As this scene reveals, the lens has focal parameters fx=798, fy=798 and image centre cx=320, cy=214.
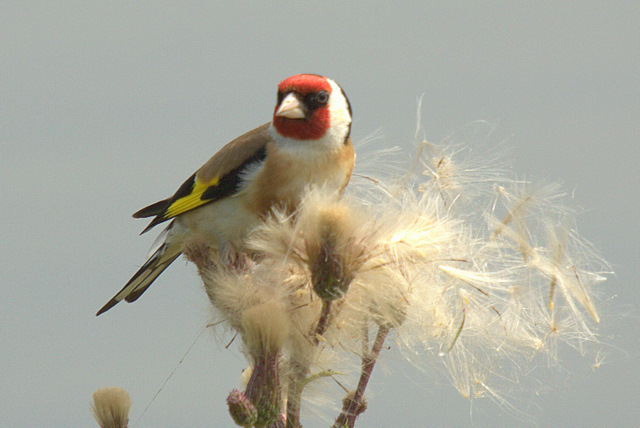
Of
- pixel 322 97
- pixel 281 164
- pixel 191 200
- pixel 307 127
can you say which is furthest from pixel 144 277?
pixel 322 97

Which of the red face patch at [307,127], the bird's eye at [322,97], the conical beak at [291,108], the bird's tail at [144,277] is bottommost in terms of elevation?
the bird's tail at [144,277]

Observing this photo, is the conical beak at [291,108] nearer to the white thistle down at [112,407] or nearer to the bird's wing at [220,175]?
the bird's wing at [220,175]

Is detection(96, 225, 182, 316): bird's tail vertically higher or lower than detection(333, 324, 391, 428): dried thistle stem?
lower

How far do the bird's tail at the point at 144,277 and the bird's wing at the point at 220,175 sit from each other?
214 mm

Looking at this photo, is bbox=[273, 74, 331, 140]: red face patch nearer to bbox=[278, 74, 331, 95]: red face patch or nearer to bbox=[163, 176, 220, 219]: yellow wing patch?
bbox=[278, 74, 331, 95]: red face patch

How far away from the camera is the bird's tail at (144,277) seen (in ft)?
14.5

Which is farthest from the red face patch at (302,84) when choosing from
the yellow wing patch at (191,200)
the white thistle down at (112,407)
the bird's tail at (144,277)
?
the white thistle down at (112,407)

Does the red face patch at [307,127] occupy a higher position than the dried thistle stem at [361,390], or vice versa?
the red face patch at [307,127]

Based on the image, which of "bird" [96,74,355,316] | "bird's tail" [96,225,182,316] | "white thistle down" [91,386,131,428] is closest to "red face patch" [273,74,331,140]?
"bird" [96,74,355,316]

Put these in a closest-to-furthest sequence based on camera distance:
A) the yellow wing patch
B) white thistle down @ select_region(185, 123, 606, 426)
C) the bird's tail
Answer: white thistle down @ select_region(185, 123, 606, 426), the yellow wing patch, the bird's tail

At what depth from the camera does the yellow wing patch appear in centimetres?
394

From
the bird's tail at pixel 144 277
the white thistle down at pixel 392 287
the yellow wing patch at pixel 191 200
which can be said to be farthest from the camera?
the bird's tail at pixel 144 277

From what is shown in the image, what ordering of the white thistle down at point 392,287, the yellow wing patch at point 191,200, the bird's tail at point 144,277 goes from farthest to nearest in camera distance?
the bird's tail at point 144,277
the yellow wing patch at point 191,200
the white thistle down at point 392,287

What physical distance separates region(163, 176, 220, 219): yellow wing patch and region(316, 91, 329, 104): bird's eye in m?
0.64
